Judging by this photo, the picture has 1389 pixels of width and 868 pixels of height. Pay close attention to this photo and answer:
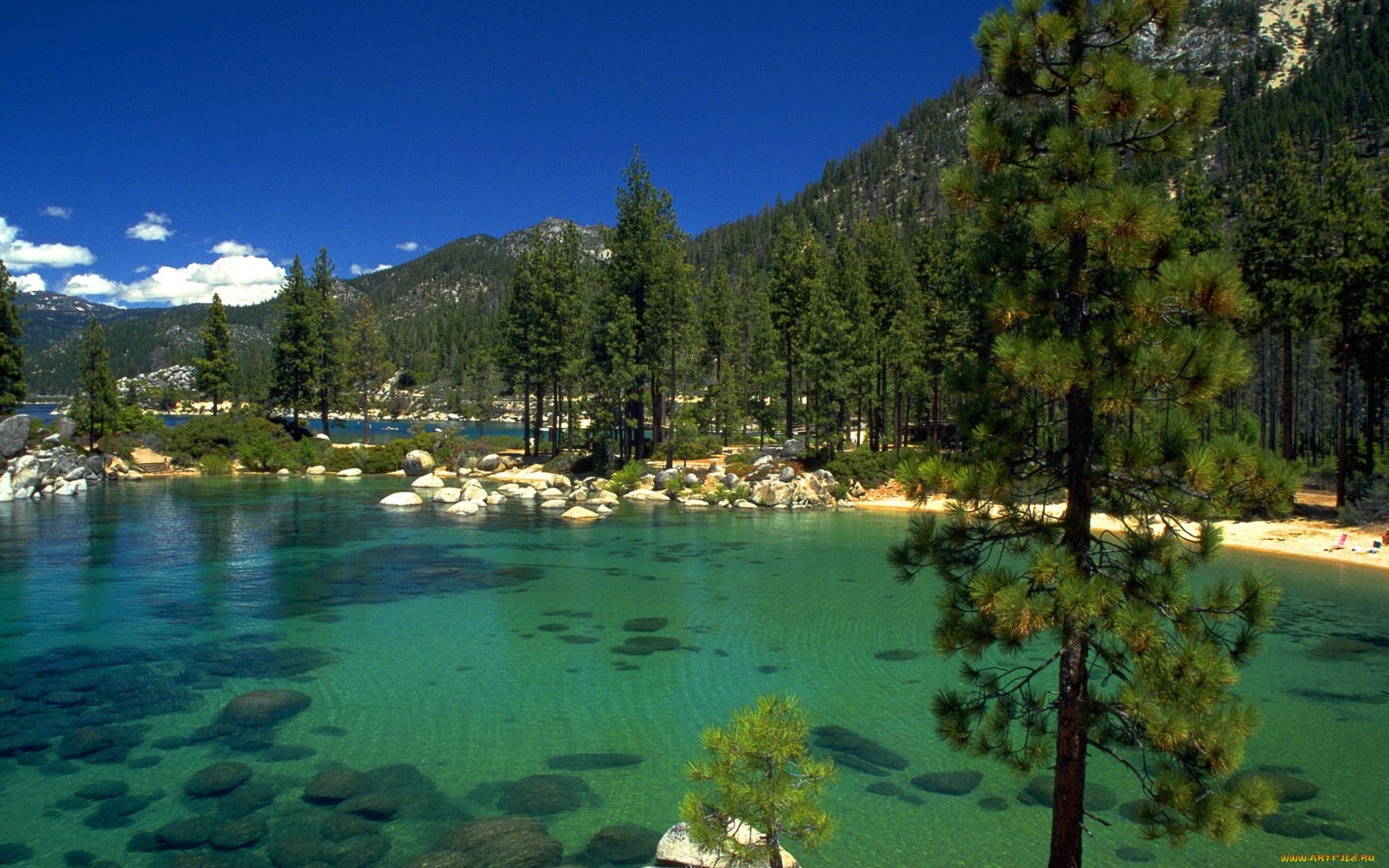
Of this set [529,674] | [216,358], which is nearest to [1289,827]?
[529,674]

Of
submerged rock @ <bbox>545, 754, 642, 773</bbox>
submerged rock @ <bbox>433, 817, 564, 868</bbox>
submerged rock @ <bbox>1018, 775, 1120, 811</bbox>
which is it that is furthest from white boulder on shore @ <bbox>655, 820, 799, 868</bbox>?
submerged rock @ <bbox>1018, 775, 1120, 811</bbox>

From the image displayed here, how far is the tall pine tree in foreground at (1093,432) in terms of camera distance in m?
5.01

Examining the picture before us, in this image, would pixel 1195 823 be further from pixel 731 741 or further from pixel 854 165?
pixel 854 165

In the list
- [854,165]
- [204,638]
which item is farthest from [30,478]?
[854,165]

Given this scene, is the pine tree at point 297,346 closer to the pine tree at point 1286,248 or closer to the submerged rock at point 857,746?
the submerged rock at point 857,746

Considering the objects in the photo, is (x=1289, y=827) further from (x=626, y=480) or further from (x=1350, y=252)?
(x=626, y=480)

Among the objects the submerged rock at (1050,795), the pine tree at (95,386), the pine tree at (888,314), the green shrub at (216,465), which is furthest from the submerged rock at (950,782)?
the pine tree at (95,386)

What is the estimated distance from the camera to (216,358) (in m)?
60.2

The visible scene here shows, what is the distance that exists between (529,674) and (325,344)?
53.4 m

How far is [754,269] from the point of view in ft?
381

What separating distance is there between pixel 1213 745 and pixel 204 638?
1712cm

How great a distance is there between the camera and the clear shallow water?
862 cm

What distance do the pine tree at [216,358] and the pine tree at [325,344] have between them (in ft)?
24.6

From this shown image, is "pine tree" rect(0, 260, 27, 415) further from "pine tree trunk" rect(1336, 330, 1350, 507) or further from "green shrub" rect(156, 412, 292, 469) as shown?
"pine tree trunk" rect(1336, 330, 1350, 507)
